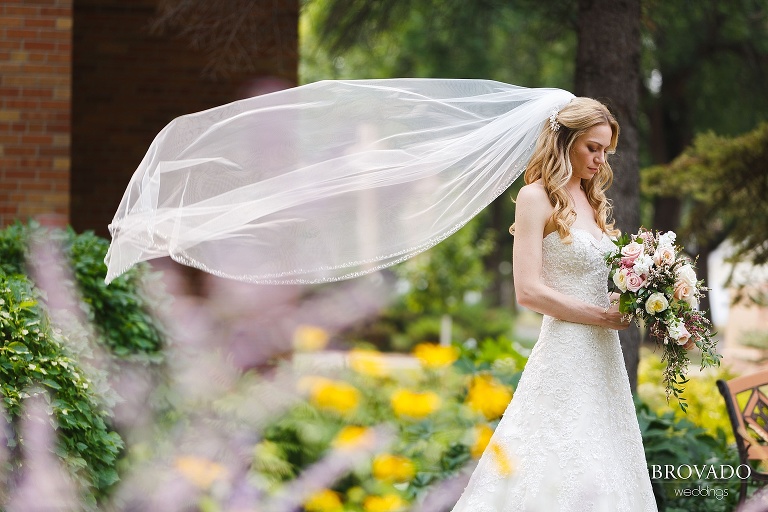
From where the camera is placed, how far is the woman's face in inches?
152

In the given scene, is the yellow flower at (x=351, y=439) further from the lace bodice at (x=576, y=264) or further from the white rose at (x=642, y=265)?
the white rose at (x=642, y=265)

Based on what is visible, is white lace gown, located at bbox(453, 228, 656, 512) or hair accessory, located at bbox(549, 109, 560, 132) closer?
white lace gown, located at bbox(453, 228, 656, 512)

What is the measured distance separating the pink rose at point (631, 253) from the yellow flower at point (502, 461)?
3.06 ft

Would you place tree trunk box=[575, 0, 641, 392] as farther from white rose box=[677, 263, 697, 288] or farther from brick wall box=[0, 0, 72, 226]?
brick wall box=[0, 0, 72, 226]

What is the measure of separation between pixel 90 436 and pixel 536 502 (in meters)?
1.99

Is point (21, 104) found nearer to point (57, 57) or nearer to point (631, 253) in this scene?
point (57, 57)

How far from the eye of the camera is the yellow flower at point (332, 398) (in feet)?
17.2

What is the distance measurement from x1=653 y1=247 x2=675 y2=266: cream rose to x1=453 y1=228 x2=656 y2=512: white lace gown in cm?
30

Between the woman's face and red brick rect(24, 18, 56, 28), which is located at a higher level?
red brick rect(24, 18, 56, 28)

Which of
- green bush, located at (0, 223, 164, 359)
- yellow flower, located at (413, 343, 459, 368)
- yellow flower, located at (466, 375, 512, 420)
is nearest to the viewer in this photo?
green bush, located at (0, 223, 164, 359)

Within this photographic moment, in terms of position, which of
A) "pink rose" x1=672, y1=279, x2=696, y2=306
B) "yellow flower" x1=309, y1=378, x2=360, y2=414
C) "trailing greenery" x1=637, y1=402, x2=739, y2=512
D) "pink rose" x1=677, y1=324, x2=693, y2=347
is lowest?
"trailing greenery" x1=637, y1=402, x2=739, y2=512

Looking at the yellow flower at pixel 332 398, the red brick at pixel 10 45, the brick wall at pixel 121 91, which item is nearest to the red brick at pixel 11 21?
the red brick at pixel 10 45

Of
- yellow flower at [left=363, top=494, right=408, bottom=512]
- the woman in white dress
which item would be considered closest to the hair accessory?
the woman in white dress

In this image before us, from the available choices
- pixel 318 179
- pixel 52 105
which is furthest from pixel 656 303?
pixel 52 105
